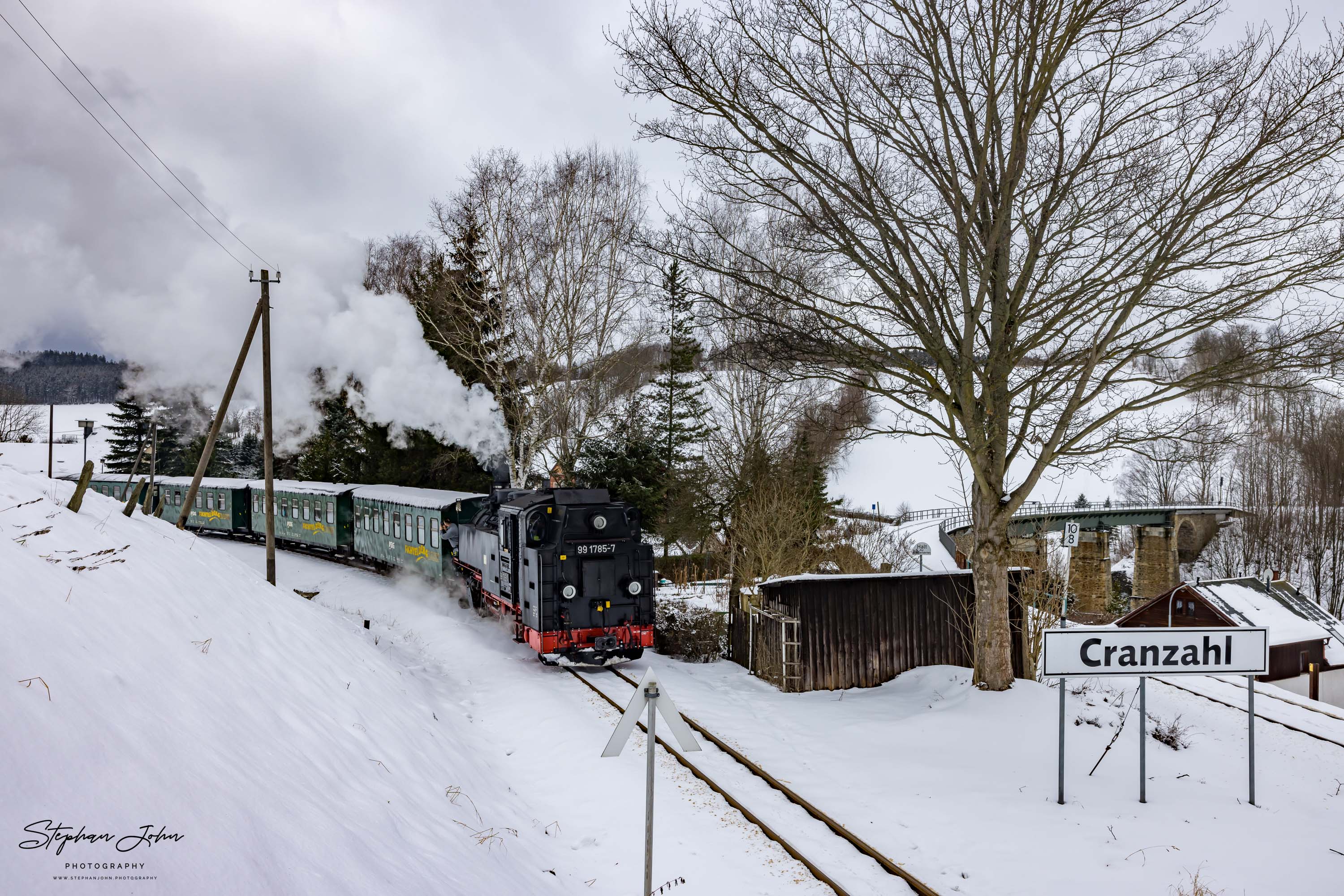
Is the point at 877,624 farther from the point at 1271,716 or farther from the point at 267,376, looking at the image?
the point at 267,376

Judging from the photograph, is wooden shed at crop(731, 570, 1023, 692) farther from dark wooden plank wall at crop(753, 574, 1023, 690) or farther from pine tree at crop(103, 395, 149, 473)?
pine tree at crop(103, 395, 149, 473)

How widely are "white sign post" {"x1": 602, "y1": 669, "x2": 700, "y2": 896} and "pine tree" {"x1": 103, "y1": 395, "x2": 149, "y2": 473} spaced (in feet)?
185

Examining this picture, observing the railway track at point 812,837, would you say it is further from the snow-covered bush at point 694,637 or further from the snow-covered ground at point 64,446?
the snow-covered ground at point 64,446

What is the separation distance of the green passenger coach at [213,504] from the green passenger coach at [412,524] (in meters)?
8.42

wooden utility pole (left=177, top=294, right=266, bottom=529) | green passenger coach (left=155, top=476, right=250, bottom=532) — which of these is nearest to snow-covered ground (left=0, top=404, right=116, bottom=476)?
wooden utility pole (left=177, top=294, right=266, bottom=529)

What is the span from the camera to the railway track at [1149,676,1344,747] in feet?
35.1

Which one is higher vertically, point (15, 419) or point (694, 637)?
point (15, 419)

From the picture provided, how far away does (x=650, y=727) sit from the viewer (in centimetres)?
482

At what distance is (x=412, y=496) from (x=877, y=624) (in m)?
14.0

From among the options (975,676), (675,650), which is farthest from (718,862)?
(675,650)

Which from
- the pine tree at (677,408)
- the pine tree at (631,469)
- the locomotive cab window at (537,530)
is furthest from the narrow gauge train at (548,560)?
the pine tree at (677,408)

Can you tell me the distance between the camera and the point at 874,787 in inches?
330

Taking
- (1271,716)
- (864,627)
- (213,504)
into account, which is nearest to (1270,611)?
(1271,716)

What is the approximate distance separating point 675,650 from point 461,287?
13.3m
